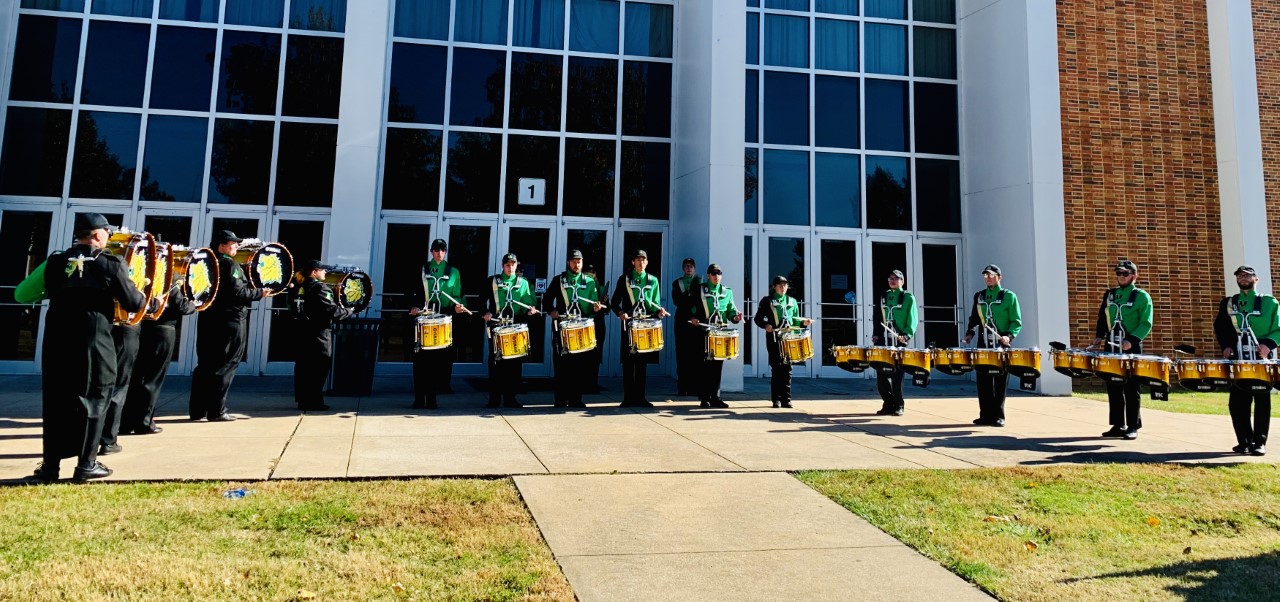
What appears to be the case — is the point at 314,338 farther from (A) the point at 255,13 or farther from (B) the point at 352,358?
(A) the point at 255,13

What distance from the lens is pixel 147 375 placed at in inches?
270

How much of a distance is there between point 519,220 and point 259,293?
5652 mm

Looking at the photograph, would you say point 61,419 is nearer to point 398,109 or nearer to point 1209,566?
point 1209,566

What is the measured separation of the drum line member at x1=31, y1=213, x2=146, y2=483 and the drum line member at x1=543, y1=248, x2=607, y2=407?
506 cm

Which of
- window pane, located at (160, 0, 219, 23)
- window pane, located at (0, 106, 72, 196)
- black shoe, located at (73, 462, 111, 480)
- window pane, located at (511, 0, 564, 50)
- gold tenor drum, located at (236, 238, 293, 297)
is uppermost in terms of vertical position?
window pane, located at (511, 0, 564, 50)

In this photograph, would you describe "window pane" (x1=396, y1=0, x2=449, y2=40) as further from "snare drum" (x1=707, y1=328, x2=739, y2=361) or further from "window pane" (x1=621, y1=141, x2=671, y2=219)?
"snare drum" (x1=707, y1=328, x2=739, y2=361)

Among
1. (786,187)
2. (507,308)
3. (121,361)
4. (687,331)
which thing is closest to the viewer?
(121,361)

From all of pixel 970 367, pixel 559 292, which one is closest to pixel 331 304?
pixel 559 292

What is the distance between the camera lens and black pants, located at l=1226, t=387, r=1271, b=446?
690 cm

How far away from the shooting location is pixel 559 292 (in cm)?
959

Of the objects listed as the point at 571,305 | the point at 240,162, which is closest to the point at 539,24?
the point at 240,162

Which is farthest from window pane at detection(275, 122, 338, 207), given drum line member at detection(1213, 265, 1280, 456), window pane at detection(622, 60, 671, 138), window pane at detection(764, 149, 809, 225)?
drum line member at detection(1213, 265, 1280, 456)

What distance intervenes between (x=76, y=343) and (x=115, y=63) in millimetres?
10133

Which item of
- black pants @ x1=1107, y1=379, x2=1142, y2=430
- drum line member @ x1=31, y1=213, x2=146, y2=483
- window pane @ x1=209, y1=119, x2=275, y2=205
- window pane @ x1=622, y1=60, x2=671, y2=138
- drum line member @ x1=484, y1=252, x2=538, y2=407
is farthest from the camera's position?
window pane @ x1=622, y1=60, x2=671, y2=138
